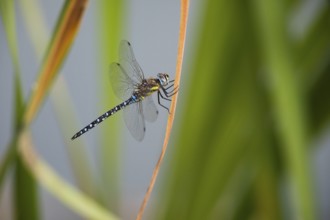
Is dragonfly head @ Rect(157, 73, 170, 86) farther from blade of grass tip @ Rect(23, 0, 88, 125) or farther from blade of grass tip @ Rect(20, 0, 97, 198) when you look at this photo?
blade of grass tip @ Rect(20, 0, 97, 198)

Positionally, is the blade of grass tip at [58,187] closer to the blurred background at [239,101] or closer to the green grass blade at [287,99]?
the blurred background at [239,101]

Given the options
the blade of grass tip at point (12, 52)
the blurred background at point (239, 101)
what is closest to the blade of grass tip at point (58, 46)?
the blade of grass tip at point (12, 52)

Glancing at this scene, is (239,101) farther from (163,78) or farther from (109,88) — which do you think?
(163,78)

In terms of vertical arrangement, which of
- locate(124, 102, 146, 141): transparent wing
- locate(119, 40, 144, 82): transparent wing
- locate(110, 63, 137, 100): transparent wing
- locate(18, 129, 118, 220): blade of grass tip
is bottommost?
locate(18, 129, 118, 220): blade of grass tip

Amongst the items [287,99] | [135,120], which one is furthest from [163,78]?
[287,99]

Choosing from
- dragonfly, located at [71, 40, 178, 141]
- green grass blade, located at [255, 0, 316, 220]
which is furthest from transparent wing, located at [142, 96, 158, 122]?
green grass blade, located at [255, 0, 316, 220]

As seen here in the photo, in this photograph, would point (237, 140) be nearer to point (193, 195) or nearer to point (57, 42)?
point (193, 195)
